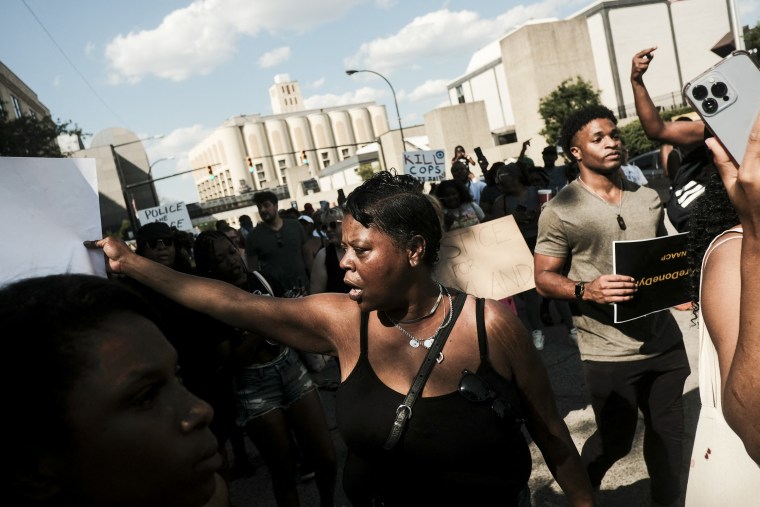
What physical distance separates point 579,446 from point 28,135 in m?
28.3

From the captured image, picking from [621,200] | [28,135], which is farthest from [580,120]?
[28,135]

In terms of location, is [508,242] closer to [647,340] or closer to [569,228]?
[569,228]

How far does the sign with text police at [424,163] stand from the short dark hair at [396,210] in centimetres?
864

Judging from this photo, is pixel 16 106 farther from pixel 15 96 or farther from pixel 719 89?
pixel 719 89

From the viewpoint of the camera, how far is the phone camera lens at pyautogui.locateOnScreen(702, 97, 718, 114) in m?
1.32

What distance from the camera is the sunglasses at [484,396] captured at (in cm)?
186

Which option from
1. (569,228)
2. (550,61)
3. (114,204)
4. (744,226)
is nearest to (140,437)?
(744,226)

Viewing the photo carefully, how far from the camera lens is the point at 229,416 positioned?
3.43 meters

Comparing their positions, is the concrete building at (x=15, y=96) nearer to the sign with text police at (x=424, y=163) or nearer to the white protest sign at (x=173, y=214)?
the white protest sign at (x=173, y=214)

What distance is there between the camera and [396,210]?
2119 millimetres

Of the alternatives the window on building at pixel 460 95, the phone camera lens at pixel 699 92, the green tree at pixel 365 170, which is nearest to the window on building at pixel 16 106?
the green tree at pixel 365 170

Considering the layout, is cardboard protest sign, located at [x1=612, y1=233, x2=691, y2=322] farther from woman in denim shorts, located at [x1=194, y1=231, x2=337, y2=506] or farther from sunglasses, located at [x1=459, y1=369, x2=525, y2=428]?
woman in denim shorts, located at [x1=194, y1=231, x2=337, y2=506]

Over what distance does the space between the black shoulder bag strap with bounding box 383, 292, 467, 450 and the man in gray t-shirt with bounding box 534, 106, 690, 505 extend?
1035 mm

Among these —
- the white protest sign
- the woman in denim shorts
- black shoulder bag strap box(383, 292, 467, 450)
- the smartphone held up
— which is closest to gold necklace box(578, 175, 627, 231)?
black shoulder bag strap box(383, 292, 467, 450)
